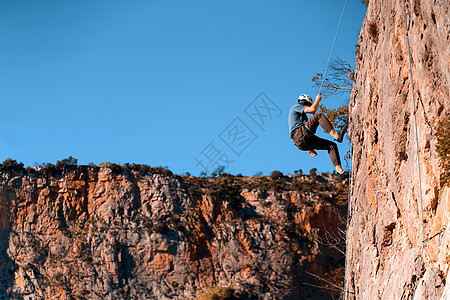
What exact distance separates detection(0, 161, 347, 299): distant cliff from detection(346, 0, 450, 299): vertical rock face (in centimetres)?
2962

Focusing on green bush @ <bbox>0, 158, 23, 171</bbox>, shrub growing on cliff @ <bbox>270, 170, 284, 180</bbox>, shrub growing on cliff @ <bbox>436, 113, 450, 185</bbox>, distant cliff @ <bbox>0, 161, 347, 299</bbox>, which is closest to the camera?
shrub growing on cliff @ <bbox>436, 113, 450, 185</bbox>

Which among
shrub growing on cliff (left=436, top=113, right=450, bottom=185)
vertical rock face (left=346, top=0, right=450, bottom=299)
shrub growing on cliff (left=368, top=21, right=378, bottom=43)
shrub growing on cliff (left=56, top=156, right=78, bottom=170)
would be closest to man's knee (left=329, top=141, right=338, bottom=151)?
vertical rock face (left=346, top=0, right=450, bottom=299)

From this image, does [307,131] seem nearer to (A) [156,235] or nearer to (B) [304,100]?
(B) [304,100]

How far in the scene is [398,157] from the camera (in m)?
11.0

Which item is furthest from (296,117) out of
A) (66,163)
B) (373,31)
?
(66,163)

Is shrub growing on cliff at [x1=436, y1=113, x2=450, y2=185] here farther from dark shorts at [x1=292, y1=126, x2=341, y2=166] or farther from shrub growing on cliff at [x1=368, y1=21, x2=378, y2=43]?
shrub growing on cliff at [x1=368, y1=21, x2=378, y2=43]

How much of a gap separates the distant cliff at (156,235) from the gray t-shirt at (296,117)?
102ft

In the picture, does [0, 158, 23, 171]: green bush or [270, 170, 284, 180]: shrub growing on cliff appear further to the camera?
[270, 170, 284, 180]: shrub growing on cliff

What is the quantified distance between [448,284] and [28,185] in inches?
1772

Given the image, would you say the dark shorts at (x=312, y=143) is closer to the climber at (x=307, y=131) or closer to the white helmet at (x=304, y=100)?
the climber at (x=307, y=131)

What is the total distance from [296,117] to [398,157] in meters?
2.31

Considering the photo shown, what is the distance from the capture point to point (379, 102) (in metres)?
12.3

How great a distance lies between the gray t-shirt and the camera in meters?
12.1

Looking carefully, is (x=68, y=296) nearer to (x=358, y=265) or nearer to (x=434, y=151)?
(x=358, y=265)
